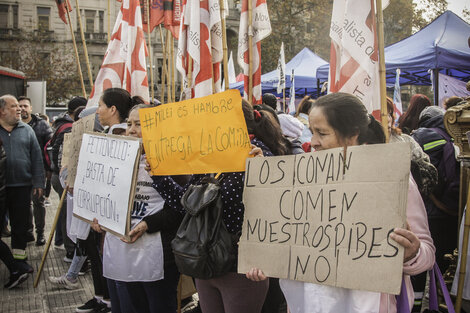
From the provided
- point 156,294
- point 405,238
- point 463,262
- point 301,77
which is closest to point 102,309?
point 156,294

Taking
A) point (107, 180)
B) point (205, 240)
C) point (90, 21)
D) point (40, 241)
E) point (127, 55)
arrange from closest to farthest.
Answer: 1. point (205, 240)
2. point (107, 180)
3. point (127, 55)
4. point (40, 241)
5. point (90, 21)

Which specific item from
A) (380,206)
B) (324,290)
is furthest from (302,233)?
(380,206)

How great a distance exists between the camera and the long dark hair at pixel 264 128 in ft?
8.79

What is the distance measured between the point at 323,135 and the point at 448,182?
2.64 m

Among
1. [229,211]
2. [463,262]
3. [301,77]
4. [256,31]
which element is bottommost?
[463,262]

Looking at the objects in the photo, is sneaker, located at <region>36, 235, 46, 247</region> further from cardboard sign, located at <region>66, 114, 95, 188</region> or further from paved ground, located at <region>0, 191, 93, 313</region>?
cardboard sign, located at <region>66, 114, 95, 188</region>

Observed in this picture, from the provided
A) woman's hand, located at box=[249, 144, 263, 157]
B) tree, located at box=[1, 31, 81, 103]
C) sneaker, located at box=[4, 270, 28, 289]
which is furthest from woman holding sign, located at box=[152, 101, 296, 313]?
tree, located at box=[1, 31, 81, 103]

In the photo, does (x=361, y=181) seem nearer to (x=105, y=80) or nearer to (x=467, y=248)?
(x=467, y=248)

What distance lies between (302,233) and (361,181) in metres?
0.36

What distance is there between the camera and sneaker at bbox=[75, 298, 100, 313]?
15.0ft

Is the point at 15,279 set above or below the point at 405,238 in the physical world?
below

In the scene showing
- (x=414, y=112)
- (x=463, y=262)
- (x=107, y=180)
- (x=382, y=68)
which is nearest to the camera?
(x=382, y=68)

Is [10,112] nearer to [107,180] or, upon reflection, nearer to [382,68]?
[107,180]

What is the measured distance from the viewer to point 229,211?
2512 millimetres
